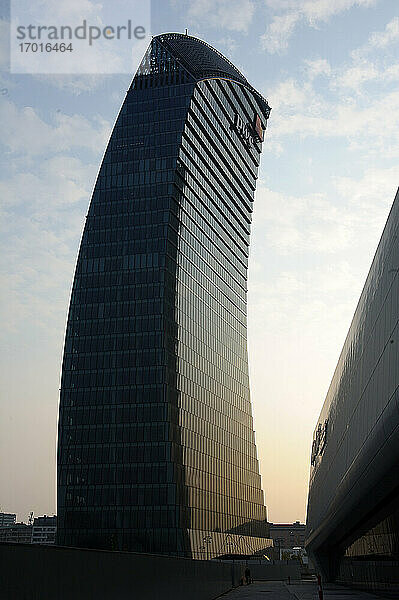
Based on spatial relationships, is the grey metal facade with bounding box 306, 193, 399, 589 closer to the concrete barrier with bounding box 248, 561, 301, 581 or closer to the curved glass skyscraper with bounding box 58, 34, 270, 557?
the concrete barrier with bounding box 248, 561, 301, 581

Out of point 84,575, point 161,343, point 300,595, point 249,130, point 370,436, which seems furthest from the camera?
point 249,130

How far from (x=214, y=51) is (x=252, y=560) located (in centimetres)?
11098

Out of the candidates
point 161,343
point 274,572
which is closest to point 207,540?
point 274,572

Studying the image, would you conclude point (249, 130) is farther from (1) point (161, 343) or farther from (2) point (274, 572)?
(2) point (274, 572)

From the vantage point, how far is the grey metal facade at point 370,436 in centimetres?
3136

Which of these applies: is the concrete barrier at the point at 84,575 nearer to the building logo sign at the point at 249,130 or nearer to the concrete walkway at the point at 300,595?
the concrete walkway at the point at 300,595

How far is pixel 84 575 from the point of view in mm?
17109

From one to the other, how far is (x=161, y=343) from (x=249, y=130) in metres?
71.1

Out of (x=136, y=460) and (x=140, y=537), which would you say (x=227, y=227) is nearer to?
(x=136, y=460)

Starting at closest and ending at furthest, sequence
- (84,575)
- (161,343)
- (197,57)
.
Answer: (84,575)
(161,343)
(197,57)

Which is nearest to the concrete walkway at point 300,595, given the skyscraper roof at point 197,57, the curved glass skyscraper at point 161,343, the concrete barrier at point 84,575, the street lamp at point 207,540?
the concrete barrier at point 84,575

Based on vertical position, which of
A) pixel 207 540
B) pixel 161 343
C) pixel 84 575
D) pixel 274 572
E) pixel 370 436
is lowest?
pixel 274 572

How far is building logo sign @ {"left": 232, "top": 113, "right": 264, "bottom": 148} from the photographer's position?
16941 centimetres

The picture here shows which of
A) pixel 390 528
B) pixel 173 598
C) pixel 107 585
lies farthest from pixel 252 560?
pixel 107 585
